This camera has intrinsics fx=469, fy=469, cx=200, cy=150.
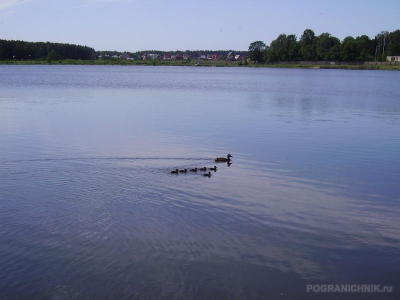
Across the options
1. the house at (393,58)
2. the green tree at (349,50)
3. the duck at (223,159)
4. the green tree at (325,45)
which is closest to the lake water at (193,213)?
the duck at (223,159)

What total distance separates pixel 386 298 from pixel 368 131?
66.9 ft

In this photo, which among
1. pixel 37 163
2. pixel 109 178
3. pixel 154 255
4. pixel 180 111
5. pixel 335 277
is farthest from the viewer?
pixel 180 111

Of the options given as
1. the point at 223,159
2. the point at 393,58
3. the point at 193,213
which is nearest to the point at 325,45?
the point at 393,58

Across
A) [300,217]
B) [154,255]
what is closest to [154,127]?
[300,217]

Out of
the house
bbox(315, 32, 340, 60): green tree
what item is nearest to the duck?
the house

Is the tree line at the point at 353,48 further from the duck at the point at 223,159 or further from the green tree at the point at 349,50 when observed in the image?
the duck at the point at 223,159

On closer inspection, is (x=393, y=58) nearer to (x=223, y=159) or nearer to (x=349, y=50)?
(x=349, y=50)

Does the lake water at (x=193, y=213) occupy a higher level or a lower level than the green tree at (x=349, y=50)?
lower

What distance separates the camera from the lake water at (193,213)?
29.8ft

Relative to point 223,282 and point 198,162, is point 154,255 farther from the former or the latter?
point 198,162

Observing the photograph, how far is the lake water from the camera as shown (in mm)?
9070

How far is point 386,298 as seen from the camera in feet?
28.1

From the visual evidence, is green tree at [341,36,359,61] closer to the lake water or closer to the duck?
the lake water

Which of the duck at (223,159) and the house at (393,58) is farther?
the house at (393,58)
